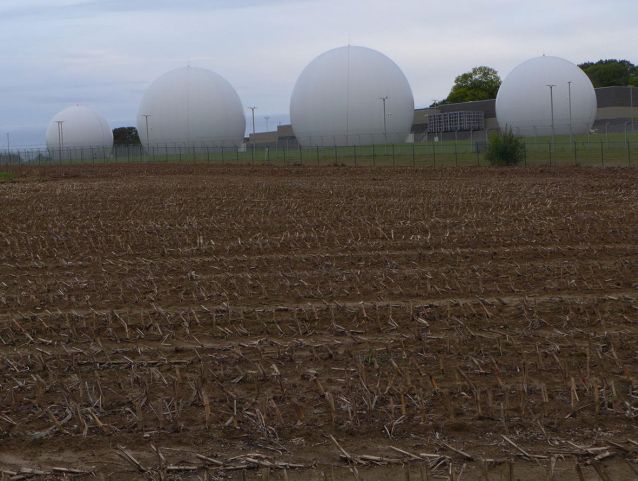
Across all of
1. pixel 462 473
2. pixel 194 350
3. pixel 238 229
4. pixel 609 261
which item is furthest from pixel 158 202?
pixel 462 473

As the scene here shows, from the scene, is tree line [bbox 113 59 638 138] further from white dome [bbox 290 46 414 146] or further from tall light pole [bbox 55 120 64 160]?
tall light pole [bbox 55 120 64 160]

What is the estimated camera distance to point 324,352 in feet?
20.3

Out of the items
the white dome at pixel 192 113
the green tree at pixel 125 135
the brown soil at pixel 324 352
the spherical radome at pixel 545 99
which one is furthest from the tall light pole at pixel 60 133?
the brown soil at pixel 324 352

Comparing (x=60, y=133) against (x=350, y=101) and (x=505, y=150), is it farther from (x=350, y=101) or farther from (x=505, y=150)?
(x=505, y=150)

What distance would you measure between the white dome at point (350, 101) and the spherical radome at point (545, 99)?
296 inches

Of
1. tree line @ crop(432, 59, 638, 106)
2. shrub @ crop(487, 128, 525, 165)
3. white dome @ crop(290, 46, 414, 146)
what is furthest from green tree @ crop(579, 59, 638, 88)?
shrub @ crop(487, 128, 525, 165)

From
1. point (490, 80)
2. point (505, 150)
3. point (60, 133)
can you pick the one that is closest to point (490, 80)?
point (490, 80)

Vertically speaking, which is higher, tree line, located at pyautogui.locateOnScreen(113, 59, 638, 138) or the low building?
tree line, located at pyautogui.locateOnScreen(113, 59, 638, 138)

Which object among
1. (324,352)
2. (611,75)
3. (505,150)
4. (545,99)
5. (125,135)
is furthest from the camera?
(125,135)

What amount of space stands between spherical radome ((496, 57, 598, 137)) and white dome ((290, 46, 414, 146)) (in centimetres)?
752

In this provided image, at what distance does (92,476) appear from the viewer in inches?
166

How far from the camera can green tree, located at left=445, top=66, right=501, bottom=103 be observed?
309 feet

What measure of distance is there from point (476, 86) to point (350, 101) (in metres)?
38.8

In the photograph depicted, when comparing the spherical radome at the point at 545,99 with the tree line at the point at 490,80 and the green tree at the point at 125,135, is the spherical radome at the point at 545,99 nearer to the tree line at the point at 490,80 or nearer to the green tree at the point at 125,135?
the tree line at the point at 490,80
